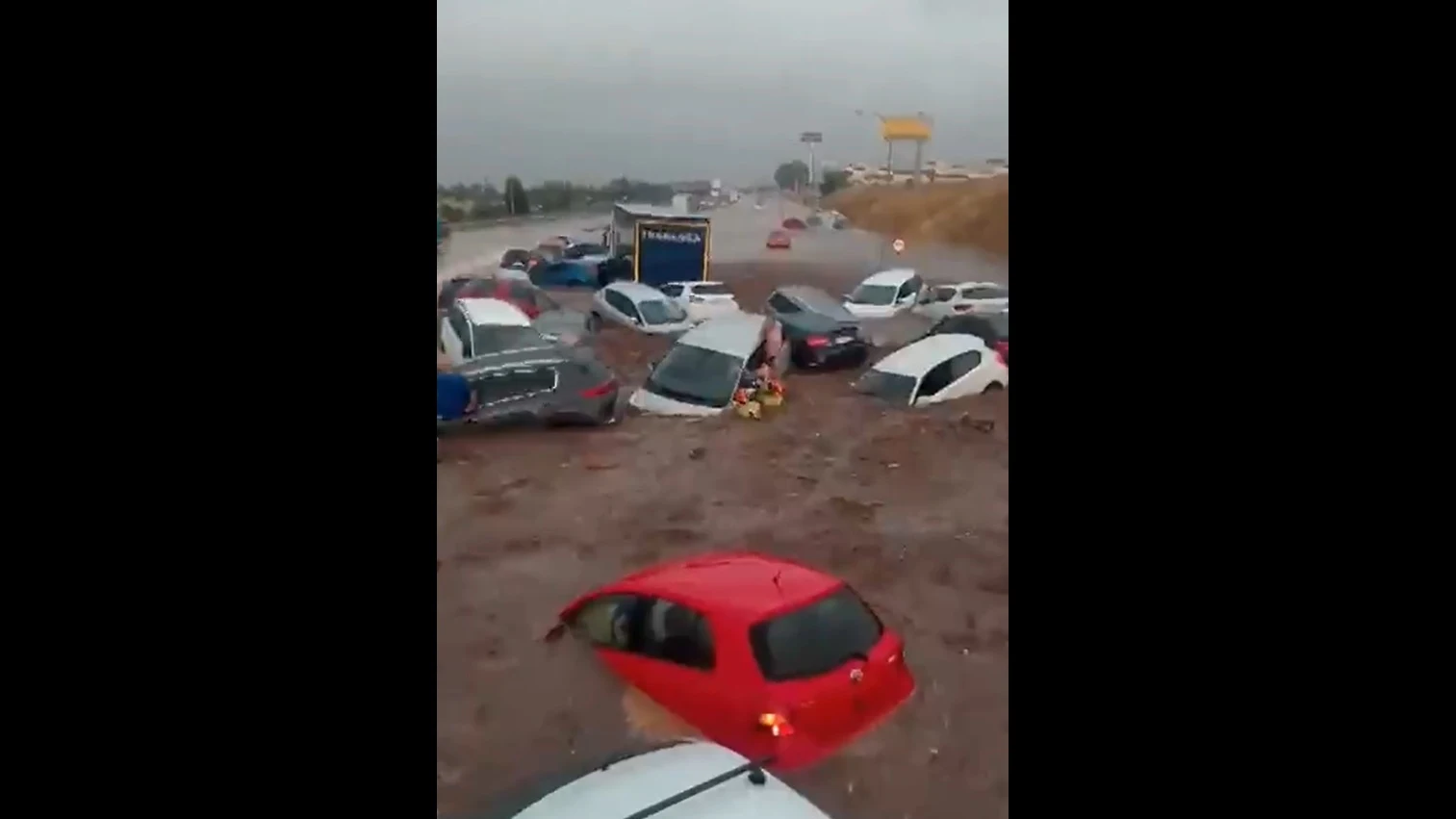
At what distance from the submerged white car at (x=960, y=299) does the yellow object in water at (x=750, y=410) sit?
76 cm

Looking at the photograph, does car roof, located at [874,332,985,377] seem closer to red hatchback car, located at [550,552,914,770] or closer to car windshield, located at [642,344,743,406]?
car windshield, located at [642,344,743,406]

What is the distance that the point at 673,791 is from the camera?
1564 millimetres

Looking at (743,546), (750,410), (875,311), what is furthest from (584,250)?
(875,311)

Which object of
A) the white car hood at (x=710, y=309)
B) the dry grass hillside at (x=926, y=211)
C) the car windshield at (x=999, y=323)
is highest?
the dry grass hillside at (x=926, y=211)

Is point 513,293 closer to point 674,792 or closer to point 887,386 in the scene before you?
point 887,386

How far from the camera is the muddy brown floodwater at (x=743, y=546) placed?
2.06 meters

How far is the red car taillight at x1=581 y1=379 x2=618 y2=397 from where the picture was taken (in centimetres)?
320

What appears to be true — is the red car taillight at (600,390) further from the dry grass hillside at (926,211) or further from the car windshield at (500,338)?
the dry grass hillside at (926,211)

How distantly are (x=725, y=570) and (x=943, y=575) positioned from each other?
0.63 m

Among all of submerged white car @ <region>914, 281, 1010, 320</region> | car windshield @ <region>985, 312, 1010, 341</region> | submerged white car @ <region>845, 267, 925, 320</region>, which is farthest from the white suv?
submerged white car @ <region>845, 267, 925, 320</region>

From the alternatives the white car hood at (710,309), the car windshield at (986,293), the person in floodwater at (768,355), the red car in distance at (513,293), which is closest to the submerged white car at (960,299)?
the car windshield at (986,293)

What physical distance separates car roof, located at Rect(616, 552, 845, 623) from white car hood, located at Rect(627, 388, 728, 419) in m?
0.85
